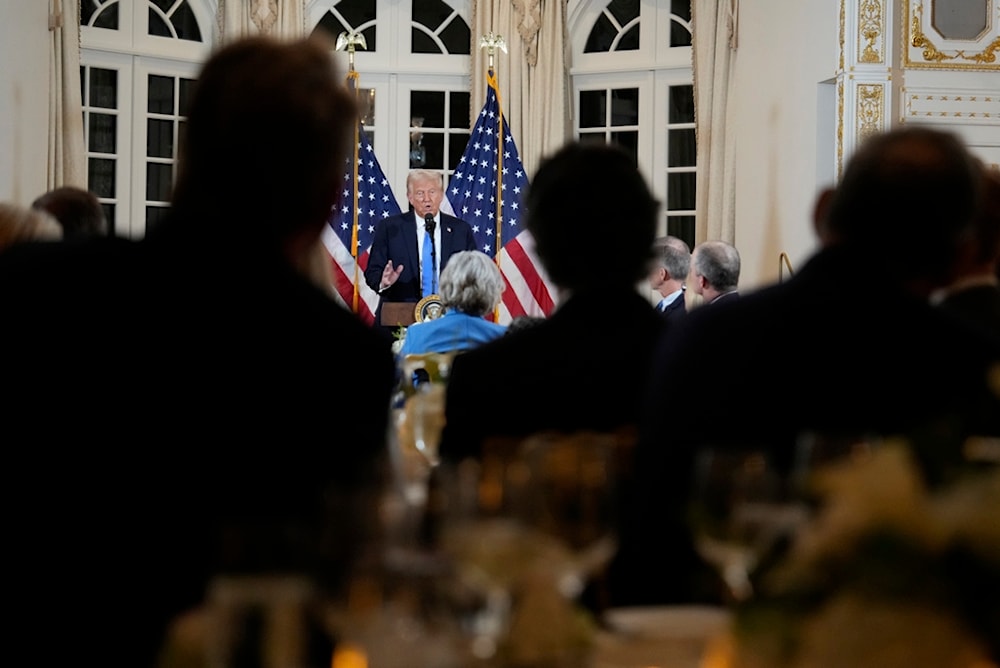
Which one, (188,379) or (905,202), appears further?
(905,202)

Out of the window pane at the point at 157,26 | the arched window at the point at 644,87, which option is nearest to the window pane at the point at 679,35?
the arched window at the point at 644,87

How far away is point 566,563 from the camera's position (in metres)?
1.27

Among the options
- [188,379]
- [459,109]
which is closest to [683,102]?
[459,109]

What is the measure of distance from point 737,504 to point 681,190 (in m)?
10.6

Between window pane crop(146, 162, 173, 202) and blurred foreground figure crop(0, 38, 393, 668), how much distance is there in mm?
10223

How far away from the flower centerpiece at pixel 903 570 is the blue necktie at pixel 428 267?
827cm

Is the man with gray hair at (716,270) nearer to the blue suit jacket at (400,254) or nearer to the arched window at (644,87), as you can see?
the blue suit jacket at (400,254)

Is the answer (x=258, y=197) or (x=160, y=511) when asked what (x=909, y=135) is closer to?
(x=258, y=197)

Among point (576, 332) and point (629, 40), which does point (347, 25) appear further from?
point (576, 332)

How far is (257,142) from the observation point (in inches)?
63.1

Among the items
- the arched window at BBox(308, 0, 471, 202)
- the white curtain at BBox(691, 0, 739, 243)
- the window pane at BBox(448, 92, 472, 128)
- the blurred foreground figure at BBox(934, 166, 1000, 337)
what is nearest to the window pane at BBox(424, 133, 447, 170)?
the arched window at BBox(308, 0, 471, 202)

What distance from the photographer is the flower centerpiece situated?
95 cm

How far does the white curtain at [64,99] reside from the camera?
1044cm

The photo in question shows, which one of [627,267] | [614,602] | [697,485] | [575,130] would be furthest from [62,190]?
[575,130]
